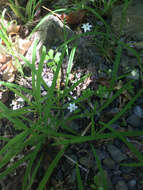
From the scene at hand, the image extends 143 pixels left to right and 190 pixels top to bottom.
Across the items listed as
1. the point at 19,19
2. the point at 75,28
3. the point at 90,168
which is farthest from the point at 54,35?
the point at 90,168

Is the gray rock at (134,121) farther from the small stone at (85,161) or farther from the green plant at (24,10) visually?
the green plant at (24,10)

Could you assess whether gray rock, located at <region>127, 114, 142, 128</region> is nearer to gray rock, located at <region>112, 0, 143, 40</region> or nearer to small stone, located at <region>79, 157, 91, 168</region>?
small stone, located at <region>79, 157, 91, 168</region>

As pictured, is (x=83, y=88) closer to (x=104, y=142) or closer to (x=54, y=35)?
(x=104, y=142)

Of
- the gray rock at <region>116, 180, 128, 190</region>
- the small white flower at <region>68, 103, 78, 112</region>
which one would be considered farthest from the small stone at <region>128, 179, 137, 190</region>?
the small white flower at <region>68, 103, 78, 112</region>

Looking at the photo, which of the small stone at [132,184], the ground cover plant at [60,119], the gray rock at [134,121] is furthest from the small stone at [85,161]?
the gray rock at [134,121]

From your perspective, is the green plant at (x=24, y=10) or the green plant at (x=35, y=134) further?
the green plant at (x=24, y=10)

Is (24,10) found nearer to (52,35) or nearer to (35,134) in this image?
(52,35)
